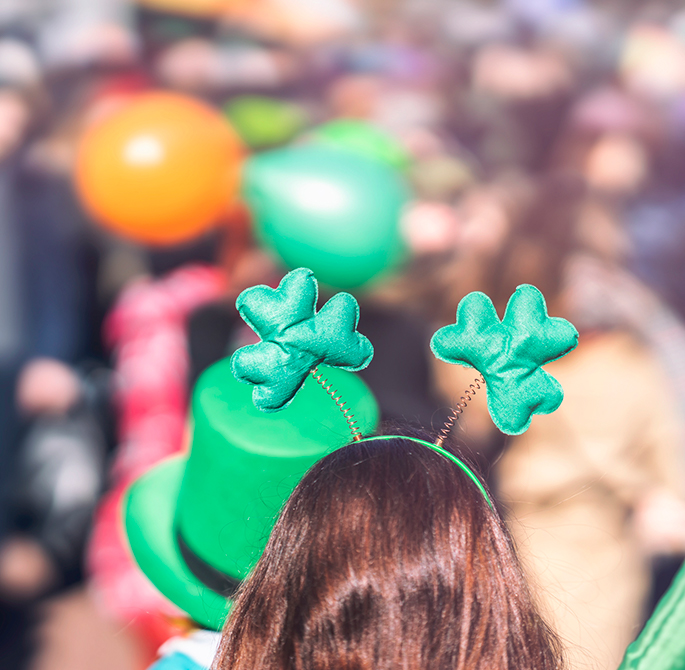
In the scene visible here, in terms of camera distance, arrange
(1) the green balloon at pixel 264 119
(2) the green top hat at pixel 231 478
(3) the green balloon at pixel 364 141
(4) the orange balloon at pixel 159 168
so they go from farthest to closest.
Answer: (1) the green balloon at pixel 264 119 → (3) the green balloon at pixel 364 141 → (4) the orange balloon at pixel 159 168 → (2) the green top hat at pixel 231 478

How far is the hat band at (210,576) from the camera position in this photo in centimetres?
64

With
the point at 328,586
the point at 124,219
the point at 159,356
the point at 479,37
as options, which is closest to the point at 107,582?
the point at 159,356

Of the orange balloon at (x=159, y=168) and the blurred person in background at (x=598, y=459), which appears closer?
the blurred person in background at (x=598, y=459)

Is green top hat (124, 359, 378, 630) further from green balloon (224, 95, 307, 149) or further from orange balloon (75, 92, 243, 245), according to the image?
green balloon (224, 95, 307, 149)

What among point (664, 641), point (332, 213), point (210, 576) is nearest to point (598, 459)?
point (664, 641)

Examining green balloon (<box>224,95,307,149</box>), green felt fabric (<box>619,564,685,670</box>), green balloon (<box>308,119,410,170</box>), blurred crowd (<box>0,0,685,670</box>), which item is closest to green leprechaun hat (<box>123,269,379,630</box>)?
blurred crowd (<box>0,0,685,670</box>)

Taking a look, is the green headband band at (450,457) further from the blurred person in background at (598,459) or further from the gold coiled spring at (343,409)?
the blurred person in background at (598,459)

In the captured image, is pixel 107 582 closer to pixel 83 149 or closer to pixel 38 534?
pixel 38 534

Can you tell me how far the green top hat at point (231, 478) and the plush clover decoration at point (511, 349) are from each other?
0.15m

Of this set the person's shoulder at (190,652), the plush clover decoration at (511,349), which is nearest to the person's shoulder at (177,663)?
the person's shoulder at (190,652)

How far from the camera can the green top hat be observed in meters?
0.60

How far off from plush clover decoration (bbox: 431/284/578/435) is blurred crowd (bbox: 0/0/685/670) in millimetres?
275

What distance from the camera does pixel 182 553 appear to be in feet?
2.26

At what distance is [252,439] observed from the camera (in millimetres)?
600
